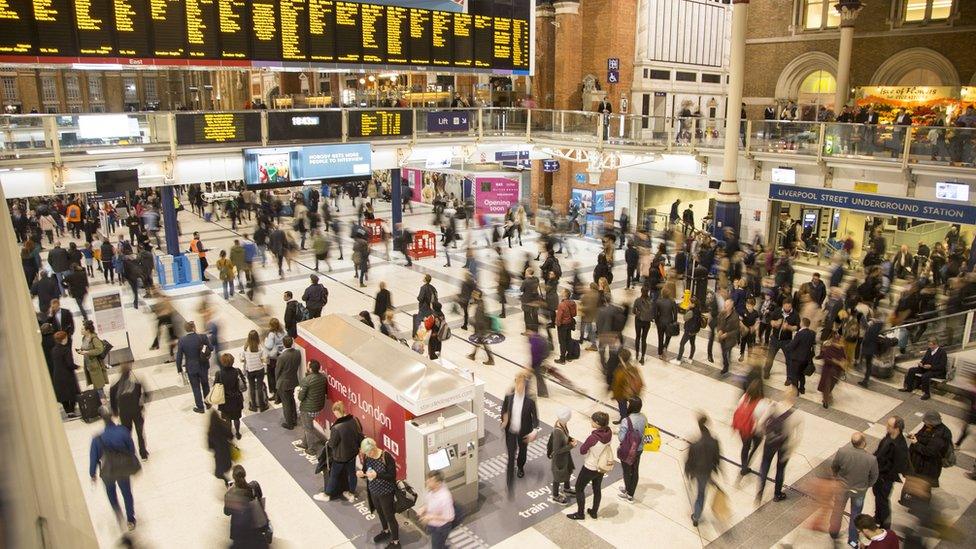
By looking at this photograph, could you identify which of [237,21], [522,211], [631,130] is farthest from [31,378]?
[522,211]

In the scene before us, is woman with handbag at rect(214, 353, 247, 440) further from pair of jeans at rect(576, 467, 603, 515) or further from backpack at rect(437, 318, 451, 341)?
pair of jeans at rect(576, 467, 603, 515)

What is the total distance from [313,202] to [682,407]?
20.7m

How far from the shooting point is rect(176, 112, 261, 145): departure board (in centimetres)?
1705

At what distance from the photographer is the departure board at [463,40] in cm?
2106

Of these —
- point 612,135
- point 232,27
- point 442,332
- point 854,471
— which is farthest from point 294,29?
point 854,471

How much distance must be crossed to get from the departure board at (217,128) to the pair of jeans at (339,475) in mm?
11427

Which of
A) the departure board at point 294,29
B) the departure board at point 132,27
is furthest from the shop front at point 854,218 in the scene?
the departure board at point 132,27

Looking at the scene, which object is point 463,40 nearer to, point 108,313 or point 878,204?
point 878,204

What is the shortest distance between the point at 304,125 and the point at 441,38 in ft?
16.7

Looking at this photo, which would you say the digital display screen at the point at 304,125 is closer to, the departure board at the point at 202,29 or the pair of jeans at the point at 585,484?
the departure board at the point at 202,29

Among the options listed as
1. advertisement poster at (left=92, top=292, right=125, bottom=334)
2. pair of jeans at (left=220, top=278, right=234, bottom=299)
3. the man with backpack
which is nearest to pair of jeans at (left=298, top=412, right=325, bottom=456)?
advertisement poster at (left=92, top=292, right=125, bottom=334)

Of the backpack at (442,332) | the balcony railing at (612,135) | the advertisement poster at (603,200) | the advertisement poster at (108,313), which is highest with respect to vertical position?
the balcony railing at (612,135)

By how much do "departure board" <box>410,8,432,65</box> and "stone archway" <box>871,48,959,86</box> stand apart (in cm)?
1698

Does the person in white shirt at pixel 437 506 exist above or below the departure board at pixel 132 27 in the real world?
below
